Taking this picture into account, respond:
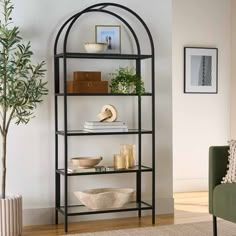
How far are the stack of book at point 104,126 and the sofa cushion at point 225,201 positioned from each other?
3.50ft

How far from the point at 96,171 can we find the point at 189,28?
2.74m

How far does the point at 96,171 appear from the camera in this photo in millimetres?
4516

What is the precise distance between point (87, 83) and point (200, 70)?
7.96 ft

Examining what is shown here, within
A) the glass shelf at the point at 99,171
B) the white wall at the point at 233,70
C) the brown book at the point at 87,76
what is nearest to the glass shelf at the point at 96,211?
the glass shelf at the point at 99,171

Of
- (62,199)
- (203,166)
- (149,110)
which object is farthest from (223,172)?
(203,166)

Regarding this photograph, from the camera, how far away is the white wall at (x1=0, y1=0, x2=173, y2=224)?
4637mm

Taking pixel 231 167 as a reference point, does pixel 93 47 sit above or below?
above

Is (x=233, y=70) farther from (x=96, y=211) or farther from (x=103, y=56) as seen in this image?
(x=96, y=211)

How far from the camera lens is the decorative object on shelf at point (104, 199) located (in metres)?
4.48

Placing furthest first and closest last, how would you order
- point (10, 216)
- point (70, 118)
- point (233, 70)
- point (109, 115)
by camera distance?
point (233, 70) < point (70, 118) < point (109, 115) < point (10, 216)

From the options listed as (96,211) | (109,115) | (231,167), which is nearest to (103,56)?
(109,115)

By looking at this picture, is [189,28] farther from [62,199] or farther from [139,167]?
[62,199]

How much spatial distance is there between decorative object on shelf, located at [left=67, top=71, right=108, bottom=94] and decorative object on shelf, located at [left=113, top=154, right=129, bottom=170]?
594 mm

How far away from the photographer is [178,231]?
173 inches
